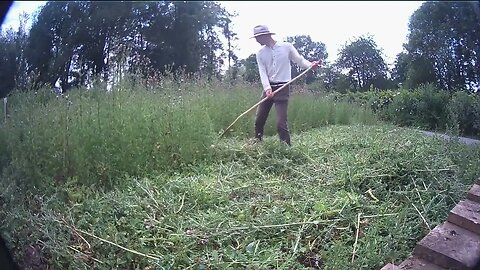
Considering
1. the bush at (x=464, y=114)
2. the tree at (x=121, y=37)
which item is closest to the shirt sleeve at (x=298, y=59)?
the tree at (x=121, y=37)

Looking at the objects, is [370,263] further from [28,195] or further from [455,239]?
[28,195]

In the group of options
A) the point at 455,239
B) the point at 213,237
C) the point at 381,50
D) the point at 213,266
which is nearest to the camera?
the point at 455,239

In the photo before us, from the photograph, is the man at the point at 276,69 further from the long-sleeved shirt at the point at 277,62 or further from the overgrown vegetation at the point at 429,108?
the overgrown vegetation at the point at 429,108

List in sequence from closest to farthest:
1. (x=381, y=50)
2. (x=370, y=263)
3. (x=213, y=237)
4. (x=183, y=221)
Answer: (x=381, y=50) → (x=370, y=263) → (x=213, y=237) → (x=183, y=221)

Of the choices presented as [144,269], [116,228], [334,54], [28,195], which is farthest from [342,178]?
[28,195]

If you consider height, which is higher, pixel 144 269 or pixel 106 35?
pixel 106 35

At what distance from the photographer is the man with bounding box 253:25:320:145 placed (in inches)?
56.9

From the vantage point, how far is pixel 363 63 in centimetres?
136

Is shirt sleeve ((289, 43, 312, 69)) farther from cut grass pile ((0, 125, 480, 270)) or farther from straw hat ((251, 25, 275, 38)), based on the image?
cut grass pile ((0, 125, 480, 270))

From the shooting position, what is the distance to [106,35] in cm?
148

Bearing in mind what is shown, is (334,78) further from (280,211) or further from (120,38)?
(120,38)

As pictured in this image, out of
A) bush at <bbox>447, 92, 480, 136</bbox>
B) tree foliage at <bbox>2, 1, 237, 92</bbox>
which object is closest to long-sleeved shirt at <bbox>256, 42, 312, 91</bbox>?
tree foliage at <bbox>2, 1, 237, 92</bbox>

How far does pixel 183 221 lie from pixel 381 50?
104cm

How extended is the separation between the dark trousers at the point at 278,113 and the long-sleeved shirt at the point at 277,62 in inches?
1.5
